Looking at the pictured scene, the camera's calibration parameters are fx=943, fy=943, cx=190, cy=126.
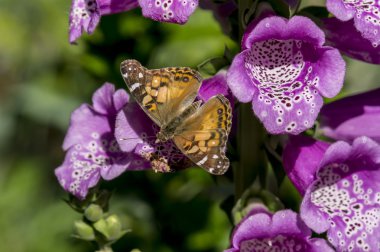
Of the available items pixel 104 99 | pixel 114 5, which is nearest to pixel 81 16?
pixel 114 5

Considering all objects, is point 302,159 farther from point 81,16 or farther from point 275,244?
point 81,16

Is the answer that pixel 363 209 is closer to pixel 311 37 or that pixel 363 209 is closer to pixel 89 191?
pixel 311 37

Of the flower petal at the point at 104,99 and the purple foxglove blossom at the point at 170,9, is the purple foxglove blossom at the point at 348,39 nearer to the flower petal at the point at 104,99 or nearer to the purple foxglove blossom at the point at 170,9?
the purple foxglove blossom at the point at 170,9

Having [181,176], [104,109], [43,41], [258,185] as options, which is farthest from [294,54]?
[43,41]

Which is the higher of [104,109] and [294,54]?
[294,54]

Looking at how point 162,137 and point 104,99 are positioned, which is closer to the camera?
point 162,137

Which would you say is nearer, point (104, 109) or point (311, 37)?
point (311, 37)
